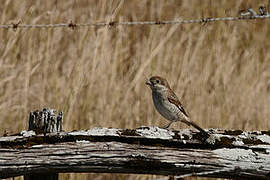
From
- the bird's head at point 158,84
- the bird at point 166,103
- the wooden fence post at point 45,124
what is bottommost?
the wooden fence post at point 45,124

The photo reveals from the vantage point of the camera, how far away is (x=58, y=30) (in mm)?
5836


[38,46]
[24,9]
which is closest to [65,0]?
[24,9]

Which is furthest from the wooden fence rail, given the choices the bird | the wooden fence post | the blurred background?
the blurred background

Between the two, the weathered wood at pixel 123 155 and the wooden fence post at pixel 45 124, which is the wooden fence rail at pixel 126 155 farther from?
the wooden fence post at pixel 45 124

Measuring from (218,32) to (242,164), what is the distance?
3368 mm

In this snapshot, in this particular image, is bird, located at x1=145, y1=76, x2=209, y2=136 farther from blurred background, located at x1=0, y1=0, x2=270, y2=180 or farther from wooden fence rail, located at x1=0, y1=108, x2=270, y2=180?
wooden fence rail, located at x1=0, y1=108, x2=270, y2=180

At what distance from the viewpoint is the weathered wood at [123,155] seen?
3.19 meters

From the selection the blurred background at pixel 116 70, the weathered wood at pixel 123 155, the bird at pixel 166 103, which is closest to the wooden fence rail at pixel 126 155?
the weathered wood at pixel 123 155

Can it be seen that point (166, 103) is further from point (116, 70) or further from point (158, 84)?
point (116, 70)

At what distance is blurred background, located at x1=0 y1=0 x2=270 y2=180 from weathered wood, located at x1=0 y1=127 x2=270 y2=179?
1.79 meters

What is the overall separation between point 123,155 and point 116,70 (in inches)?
103

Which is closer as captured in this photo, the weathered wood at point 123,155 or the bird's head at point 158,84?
the weathered wood at point 123,155

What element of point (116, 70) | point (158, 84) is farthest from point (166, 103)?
point (116, 70)

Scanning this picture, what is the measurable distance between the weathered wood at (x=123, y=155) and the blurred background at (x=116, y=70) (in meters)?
1.79
